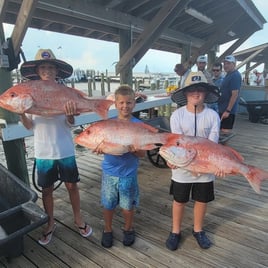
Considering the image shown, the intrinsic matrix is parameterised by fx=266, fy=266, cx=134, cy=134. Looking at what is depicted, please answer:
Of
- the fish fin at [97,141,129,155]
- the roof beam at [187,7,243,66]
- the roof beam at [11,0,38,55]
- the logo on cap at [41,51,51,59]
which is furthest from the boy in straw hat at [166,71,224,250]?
the roof beam at [187,7,243,66]

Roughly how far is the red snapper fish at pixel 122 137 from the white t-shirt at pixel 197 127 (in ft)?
1.21

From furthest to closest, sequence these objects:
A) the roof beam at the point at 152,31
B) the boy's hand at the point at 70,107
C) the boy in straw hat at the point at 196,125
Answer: the roof beam at the point at 152,31 → the boy in straw hat at the point at 196,125 → the boy's hand at the point at 70,107

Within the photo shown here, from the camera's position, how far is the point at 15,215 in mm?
1989

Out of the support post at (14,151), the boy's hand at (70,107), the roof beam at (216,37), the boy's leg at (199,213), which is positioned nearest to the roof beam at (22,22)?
the support post at (14,151)

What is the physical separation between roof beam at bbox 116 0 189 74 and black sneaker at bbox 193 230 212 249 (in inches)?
130

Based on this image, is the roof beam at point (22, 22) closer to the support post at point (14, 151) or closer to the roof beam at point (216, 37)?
the support post at point (14, 151)

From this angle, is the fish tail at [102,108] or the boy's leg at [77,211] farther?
the boy's leg at [77,211]

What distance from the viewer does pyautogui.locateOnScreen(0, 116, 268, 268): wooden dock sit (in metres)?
2.22

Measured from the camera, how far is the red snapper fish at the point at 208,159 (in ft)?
5.74

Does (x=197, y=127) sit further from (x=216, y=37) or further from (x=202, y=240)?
(x=216, y=37)

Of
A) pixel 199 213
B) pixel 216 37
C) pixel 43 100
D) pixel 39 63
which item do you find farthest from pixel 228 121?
pixel 43 100

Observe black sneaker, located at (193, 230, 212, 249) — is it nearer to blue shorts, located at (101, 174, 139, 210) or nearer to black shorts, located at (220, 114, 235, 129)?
blue shorts, located at (101, 174, 139, 210)

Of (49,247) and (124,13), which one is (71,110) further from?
(124,13)

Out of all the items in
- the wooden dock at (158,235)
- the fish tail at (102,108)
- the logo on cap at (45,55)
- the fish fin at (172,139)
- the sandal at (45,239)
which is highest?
the logo on cap at (45,55)
